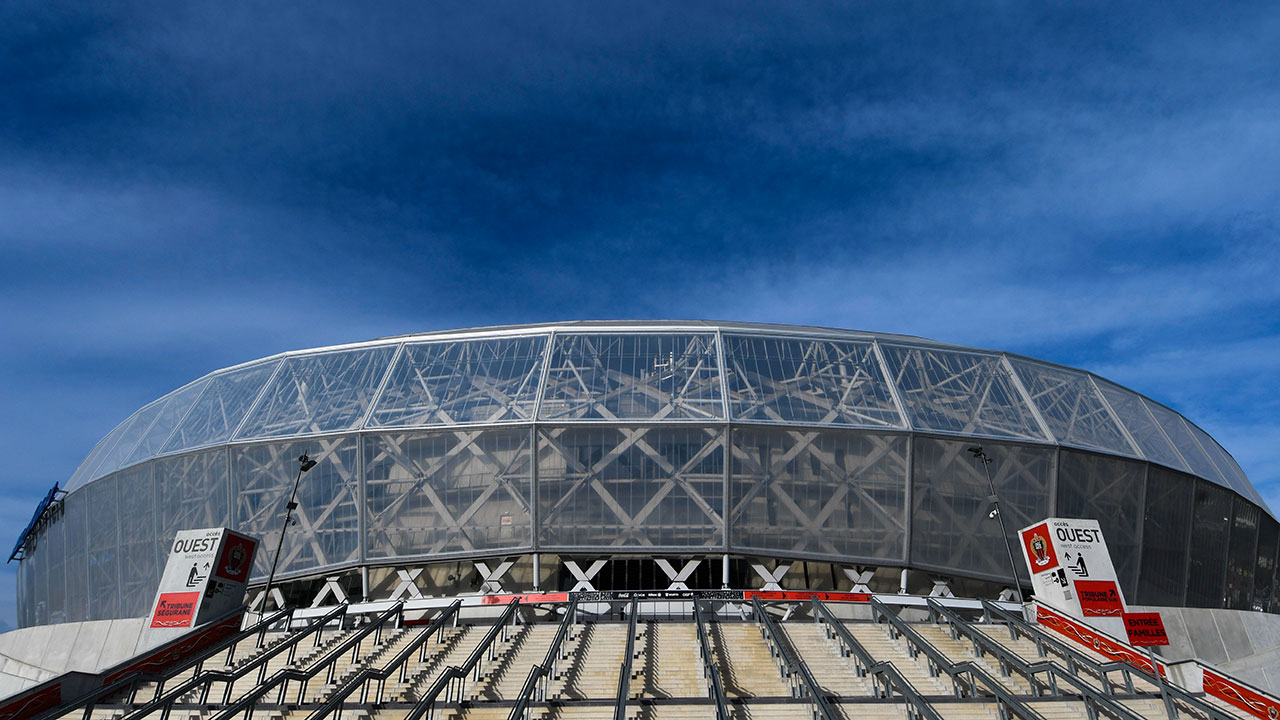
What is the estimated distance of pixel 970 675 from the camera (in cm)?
1706

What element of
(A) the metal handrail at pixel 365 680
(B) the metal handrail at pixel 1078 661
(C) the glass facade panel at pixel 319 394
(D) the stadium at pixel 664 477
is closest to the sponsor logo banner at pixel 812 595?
(D) the stadium at pixel 664 477

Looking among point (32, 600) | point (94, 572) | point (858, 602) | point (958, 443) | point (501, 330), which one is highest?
point (501, 330)

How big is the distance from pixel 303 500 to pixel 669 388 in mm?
17206

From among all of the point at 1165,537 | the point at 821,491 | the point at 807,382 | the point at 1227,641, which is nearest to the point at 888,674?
the point at 821,491

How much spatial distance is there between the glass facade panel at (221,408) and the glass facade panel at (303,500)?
2.77 m

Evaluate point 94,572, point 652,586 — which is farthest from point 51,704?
point 94,572

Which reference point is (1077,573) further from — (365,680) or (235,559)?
(235,559)

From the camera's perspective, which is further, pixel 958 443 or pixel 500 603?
pixel 958 443

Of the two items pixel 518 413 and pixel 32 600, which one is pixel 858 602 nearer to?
pixel 518 413

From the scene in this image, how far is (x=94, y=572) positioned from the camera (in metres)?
41.9

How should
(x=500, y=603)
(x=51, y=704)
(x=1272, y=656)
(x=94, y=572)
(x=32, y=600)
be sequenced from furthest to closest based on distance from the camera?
1. (x=32, y=600)
2. (x=94, y=572)
3. (x=1272, y=656)
4. (x=500, y=603)
5. (x=51, y=704)

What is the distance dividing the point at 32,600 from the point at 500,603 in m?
42.5

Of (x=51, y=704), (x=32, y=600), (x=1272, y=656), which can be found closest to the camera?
(x=51, y=704)

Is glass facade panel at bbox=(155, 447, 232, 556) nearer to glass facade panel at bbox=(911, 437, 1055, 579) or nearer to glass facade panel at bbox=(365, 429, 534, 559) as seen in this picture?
glass facade panel at bbox=(365, 429, 534, 559)
